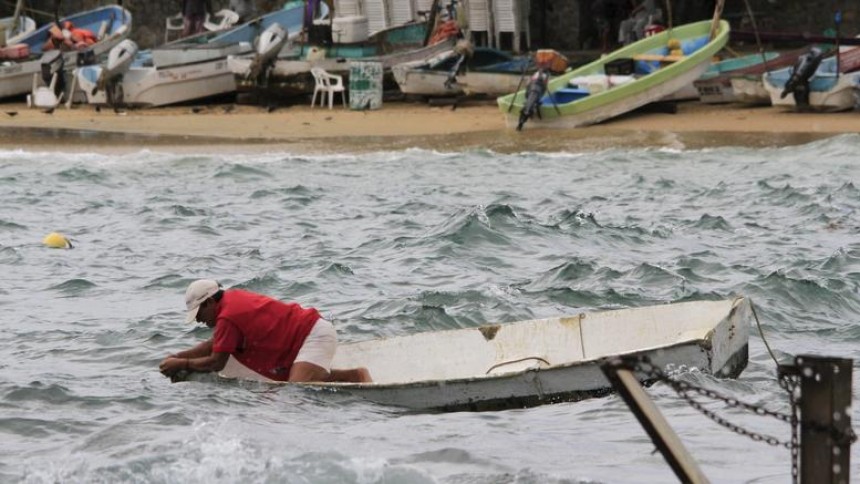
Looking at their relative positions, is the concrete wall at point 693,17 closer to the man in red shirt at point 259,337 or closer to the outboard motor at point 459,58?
the outboard motor at point 459,58

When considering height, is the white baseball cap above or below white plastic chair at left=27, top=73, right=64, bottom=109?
above

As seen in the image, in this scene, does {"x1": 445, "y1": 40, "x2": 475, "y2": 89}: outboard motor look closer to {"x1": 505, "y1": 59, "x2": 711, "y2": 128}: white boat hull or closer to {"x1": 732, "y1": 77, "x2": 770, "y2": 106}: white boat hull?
{"x1": 505, "y1": 59, "x2": 711, "y2": 128}: white boat hull

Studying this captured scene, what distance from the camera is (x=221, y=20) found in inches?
1467

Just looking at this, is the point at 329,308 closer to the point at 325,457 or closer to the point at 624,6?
the point at 325,457

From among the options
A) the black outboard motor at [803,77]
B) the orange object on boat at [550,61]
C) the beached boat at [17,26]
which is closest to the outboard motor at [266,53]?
the orange object on boat at [550,61]

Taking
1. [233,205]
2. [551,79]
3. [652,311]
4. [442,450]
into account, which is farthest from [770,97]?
[442,450]

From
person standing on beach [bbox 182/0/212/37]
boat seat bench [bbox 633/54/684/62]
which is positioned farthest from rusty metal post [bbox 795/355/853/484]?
person standing on beach [bbox 182/0/212/37]

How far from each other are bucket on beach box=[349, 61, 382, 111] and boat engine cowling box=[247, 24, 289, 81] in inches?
61.2

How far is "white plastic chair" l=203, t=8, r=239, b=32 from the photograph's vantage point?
3610cm

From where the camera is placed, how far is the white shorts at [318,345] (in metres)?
10.5

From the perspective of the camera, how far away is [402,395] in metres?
10.2

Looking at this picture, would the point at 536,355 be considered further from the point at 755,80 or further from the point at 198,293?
the point at 755,80

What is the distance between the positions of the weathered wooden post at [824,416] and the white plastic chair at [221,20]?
3026 centimetres

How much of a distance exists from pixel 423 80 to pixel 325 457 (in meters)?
21.4
